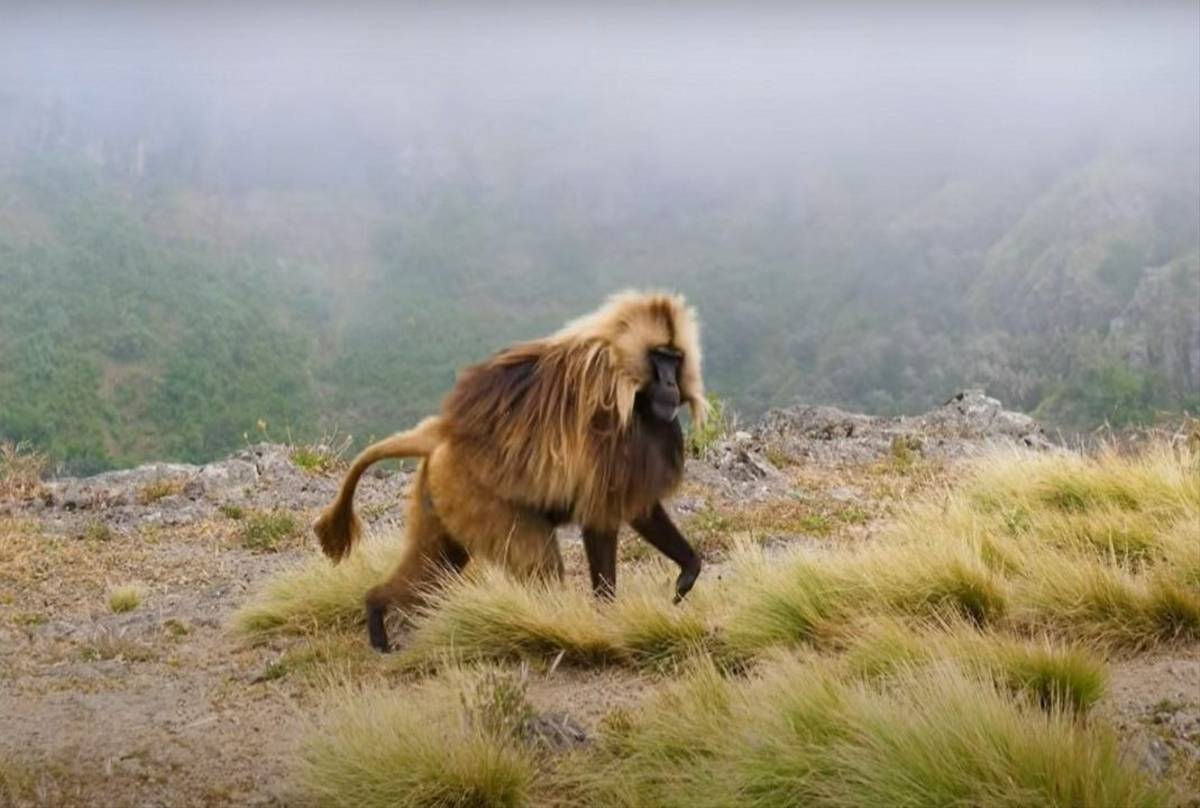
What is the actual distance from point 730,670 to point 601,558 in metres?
1.03

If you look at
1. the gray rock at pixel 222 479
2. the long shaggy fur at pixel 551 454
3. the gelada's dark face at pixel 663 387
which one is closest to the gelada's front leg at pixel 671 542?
the long shaggy fur at pixel 551 454

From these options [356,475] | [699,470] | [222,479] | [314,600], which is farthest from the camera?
[222,479]

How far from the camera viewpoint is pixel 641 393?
5828mm

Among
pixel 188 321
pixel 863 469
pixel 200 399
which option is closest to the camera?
pixel 863 469

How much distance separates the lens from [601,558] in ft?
19.1

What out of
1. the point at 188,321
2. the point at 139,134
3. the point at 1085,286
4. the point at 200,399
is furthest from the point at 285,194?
the point at 1085,286

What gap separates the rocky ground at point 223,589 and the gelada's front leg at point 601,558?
0.69 metres

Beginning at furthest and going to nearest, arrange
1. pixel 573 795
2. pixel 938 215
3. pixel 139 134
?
pixel 139 134 < pixel 938 215 < pixel 573 795

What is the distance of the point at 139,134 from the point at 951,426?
162 feet

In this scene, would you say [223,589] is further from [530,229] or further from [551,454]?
[530,229]

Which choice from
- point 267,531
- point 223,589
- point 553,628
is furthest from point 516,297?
point 553,628

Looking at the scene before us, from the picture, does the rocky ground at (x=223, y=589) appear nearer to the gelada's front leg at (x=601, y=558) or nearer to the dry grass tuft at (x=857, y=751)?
the dry grass tuft at (x=857, y=751)

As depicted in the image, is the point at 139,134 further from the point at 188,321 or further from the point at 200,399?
the point at 200,399

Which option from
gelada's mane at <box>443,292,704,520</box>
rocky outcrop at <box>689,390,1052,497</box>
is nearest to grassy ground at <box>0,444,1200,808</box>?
gelada's mane at <box>443,292,704,520</box>
